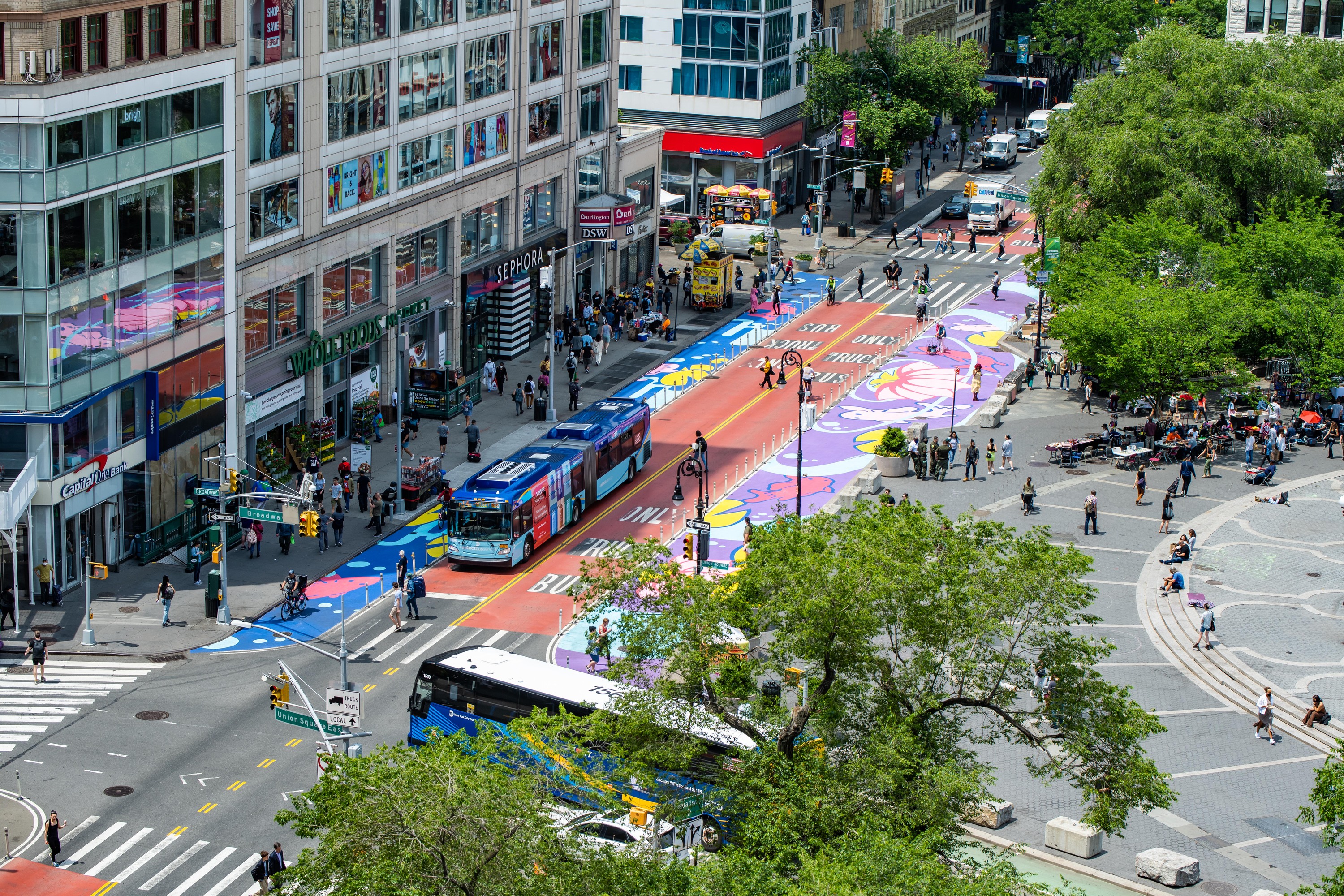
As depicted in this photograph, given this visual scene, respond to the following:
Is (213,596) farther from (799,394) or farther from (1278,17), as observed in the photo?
(1278,17)

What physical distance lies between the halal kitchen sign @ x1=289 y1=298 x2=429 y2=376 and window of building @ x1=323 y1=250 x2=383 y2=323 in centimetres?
87

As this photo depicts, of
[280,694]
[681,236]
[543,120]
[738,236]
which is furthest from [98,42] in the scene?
[738,236]

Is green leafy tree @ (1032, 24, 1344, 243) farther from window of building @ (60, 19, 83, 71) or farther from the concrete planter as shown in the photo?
window of building @ (60, 19, 83, 71)

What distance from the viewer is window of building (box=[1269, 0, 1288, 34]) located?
4257 inches

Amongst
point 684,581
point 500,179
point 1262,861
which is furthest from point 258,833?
point 500,179

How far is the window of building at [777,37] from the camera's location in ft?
381

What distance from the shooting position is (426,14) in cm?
7619

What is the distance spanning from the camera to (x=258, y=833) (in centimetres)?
4394

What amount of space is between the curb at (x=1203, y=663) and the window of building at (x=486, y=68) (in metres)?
37.2

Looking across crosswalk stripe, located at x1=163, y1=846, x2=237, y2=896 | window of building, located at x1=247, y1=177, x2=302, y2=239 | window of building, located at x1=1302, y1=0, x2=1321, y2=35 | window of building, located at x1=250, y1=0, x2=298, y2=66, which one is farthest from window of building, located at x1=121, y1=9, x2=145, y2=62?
window of building, located at x1=1302, y1=0, x2=1321, y2=35

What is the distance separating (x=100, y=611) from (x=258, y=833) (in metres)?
15.8

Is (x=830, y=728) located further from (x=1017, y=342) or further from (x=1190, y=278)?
(x=1017, y=342)

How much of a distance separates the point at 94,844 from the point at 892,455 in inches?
1520

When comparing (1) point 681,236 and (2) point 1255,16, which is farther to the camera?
(1) point 681,236
